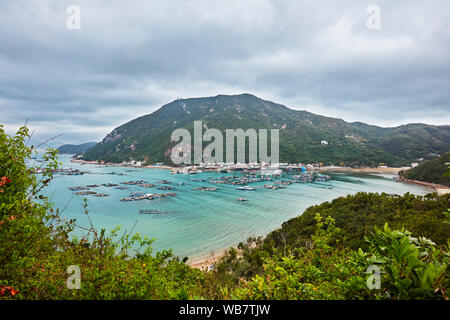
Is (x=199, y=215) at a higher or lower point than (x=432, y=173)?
lower

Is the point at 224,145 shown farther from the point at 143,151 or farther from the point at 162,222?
the point at 162,222

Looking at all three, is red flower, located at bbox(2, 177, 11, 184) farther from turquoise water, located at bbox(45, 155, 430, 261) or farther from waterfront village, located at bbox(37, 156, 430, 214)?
waterfront village, located at bbox(37, 156, 430, 214)

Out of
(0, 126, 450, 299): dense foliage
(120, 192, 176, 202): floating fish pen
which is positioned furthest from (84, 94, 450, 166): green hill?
(0, 126, 450, 299): dense foliage

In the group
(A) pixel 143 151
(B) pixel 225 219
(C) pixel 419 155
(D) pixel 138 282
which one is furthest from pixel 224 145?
(D) pixel 138 282

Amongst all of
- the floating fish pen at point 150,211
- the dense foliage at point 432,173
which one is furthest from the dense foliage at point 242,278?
the dense foliage at point 432,173

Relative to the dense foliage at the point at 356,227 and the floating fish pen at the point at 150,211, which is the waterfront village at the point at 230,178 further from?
the dense foliage at the point at 356,227

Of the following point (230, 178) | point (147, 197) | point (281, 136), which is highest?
point (281, 136)

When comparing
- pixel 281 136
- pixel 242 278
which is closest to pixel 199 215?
pixel 242 278

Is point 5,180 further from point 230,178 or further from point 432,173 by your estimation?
point 432,173
